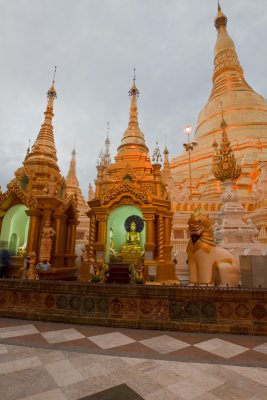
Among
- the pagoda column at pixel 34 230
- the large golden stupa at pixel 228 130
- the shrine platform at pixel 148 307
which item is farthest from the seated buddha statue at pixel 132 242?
the large golden stupa at pixel 228 130

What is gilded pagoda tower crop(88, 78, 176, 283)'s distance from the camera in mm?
8898

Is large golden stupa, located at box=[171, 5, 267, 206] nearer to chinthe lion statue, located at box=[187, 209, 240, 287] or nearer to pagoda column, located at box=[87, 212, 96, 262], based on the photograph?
pagoda column, located at box=[87, 212, 96, 262]

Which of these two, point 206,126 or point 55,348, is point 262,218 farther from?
point 206,126

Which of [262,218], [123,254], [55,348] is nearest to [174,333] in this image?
[55,348]

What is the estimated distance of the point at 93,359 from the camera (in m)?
2.72

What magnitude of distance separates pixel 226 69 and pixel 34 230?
31348mm

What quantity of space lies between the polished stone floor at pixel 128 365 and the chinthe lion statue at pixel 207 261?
158cm

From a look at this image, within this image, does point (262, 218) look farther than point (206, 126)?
No

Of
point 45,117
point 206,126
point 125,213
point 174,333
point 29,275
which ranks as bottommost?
point 174,333

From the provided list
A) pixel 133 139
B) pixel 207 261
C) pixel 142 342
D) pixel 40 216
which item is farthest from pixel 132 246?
pixel 142 342

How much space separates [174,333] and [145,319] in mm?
531

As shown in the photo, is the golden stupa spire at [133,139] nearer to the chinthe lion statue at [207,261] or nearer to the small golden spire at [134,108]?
the small golden spire at [134,108]

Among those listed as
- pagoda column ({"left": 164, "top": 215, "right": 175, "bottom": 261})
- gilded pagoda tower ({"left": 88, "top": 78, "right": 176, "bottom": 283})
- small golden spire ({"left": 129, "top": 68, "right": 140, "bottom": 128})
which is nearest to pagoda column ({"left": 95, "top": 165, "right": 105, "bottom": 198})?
gilded pagoda tower ({"left": 88, "top": 78, "right": 176, "bottom": 283})

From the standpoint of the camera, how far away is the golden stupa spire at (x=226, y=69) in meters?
28.2
